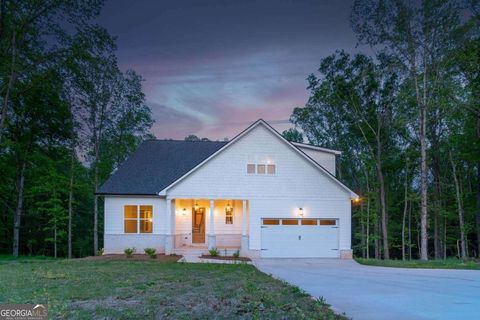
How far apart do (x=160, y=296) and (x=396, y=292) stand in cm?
536

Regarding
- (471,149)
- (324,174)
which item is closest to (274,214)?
(324,174)

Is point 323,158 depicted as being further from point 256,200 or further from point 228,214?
point 228,214

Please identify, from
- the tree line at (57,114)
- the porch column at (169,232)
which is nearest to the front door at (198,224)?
the porch column at (169,232)

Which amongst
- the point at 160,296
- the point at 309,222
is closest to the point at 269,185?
the point at 309,222

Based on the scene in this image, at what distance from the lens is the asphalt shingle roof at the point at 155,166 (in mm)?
19547

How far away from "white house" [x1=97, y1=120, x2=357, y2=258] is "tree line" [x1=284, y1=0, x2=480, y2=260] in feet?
14.9

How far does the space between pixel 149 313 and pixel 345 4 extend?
61.1ft

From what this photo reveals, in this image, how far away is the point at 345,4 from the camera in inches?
792

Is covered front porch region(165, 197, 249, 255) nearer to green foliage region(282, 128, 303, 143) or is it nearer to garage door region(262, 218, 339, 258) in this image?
garage door region(262, 218, 339, 258)

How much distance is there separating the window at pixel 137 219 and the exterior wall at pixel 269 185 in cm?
202

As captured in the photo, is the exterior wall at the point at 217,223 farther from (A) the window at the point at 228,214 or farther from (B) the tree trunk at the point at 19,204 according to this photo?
(B) the tree trunk at the point at 19,204

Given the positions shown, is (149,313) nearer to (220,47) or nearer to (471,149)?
(220,47)

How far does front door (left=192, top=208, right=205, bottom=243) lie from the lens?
2088 centimetres

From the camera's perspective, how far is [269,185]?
18891mm
